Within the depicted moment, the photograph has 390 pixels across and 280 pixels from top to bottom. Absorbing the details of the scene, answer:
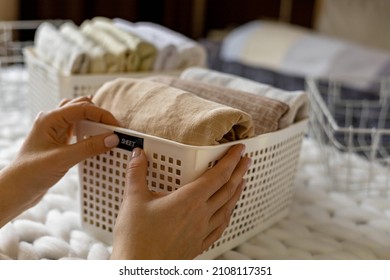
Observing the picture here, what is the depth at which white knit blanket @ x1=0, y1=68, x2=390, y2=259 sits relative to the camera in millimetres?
765

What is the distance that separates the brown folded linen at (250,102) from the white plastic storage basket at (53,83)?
249 millimetres

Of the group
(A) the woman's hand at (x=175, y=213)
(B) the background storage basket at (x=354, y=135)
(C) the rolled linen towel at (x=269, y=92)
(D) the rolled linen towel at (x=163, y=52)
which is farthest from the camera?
(D) the rolled linen towel at (x=163, y=52)

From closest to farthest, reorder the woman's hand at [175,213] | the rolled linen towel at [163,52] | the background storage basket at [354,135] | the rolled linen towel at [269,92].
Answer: the woman's hand at [175,213]
the rolled linen towel at [269,92]
the background storage basket at [354,135]
the rolled linen towel at [163,52]

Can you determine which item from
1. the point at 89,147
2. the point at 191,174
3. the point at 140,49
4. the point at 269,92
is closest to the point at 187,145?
the point at 191,174

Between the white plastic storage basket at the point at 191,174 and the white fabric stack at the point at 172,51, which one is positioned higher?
the white fabric stack at the point at 172,51

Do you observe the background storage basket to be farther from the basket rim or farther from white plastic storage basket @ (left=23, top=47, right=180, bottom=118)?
white plastic storage basket @ (left=23, top=47, right=180, bottom=118)

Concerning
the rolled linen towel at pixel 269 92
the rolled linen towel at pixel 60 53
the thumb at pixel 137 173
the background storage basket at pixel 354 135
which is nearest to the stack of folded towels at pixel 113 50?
the rolled linen towel at pixel 60 53

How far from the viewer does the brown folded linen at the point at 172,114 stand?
2.21 ft

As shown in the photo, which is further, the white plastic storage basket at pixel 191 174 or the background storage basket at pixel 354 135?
the background storage basket at pixel 354 135

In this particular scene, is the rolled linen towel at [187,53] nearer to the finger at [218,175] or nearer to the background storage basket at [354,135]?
the background storage basket at [354,135]

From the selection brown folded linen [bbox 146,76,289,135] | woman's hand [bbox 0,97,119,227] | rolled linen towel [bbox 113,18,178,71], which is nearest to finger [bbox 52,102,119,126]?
woman's hand [bbox 0,97,119,227]

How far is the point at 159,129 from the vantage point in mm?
698

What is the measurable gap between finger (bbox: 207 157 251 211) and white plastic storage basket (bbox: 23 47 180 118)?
0.45 meters

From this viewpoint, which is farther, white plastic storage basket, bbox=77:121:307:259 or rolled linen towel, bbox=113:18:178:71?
rolled linen towel, bbox=113:18:178:71
